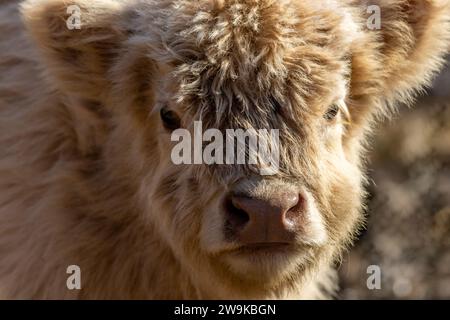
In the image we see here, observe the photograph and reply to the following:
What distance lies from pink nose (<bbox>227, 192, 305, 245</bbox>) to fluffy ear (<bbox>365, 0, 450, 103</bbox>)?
126cm

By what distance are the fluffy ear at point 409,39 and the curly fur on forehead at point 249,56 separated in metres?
0.61

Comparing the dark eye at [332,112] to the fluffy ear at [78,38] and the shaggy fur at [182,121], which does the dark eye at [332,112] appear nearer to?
the shaggy fur at [182,121]

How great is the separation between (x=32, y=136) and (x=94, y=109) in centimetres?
41

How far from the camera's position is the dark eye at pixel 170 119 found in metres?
4.86

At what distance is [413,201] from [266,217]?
4466 mm

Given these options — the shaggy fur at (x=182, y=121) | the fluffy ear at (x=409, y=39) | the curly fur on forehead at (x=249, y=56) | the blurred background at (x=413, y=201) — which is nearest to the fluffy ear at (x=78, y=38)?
the shaggy fur at (x=182, y=121)

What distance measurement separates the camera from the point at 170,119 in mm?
4891

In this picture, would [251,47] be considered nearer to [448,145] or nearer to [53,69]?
[53,69]

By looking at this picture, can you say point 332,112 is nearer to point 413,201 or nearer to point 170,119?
point 170,119

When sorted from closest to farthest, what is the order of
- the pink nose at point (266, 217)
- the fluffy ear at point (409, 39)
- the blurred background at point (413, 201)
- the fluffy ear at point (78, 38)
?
the pink nose at point (266, 217), the fluffy ear at point (78, 38), the fluffy ear at point (409, 39), the blurred background at point (413, 201)

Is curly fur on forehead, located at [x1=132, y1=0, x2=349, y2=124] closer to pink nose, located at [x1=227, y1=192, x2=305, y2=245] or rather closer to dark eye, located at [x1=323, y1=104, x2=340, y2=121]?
dark eye, located at [x1=323, y1=104, x2=340, y2=121]

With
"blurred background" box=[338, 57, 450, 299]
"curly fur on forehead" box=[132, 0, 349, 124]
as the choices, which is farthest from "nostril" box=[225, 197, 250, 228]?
"blurred background" box=[338, 57, 450, 299]

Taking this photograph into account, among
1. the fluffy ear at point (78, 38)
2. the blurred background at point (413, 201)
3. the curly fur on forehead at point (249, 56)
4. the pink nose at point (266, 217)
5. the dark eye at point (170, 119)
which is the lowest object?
the pink nose at point (266, 217)

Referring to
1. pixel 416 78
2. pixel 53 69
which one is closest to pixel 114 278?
pixel 53 69
